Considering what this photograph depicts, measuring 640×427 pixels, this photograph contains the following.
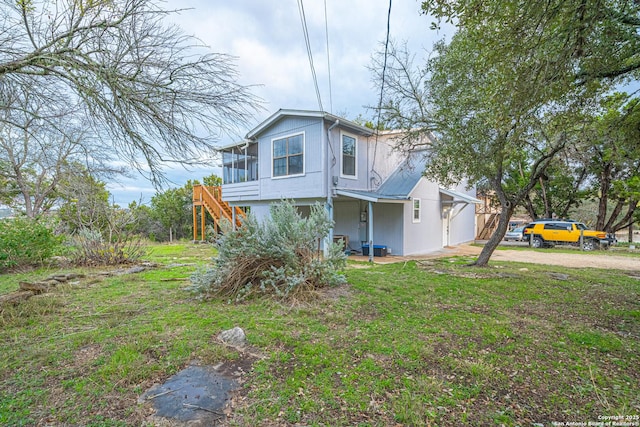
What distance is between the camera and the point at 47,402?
233 cm

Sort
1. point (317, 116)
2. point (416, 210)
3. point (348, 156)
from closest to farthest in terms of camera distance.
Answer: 1. point (317, 116)
2. point (348, 156)
3. point (416, 210)

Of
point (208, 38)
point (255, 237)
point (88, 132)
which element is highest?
point (208, 38)

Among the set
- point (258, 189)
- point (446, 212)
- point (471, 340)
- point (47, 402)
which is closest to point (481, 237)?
point (446, 212)

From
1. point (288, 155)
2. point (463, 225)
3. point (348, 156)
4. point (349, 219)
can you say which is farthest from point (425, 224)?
point (288, 155)

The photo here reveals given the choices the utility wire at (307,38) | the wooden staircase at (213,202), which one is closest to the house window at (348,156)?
the utility wire at (307,38)

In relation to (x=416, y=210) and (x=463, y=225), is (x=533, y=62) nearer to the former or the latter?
(x=416, y=210)

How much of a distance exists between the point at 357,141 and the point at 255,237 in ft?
23.3

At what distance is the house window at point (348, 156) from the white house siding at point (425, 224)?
8.42 ft

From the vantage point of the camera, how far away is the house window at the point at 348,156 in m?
10.6

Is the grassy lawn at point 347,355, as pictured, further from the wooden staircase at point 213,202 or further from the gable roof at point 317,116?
the wooden staircase at point 213,202

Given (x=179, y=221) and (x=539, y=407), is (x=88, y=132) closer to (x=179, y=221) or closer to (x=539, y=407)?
(x=539, y=407)

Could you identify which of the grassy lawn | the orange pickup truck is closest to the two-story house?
the orange pickup truck

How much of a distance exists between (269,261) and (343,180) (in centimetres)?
582

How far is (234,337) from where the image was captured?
A: 3.44 meters
